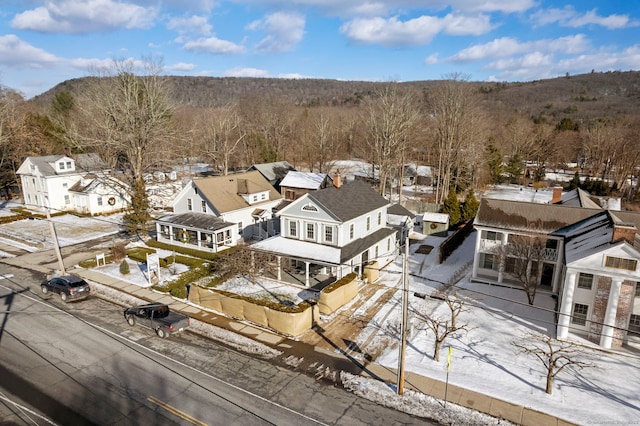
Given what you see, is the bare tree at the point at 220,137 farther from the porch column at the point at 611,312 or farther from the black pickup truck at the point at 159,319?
the porch column at the point at 611,312

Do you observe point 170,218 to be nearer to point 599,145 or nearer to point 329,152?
point 329,152

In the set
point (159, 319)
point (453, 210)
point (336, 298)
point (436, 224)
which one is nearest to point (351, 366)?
point (336, 298)

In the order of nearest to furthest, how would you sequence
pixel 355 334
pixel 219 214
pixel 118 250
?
1. pixel 355 334
2. pixel 118 250
3. pixel 219 214

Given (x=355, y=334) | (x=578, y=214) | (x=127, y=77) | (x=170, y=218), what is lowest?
(x=355, y=334)

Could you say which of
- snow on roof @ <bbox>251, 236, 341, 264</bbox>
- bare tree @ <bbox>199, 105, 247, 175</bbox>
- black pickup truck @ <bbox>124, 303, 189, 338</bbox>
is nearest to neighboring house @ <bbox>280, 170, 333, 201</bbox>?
bare tree @ <bbox>199, 105, 247, 175</bbox>

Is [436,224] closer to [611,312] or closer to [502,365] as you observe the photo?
[611,312]

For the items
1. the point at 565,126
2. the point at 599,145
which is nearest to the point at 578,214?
the point at 599,145
